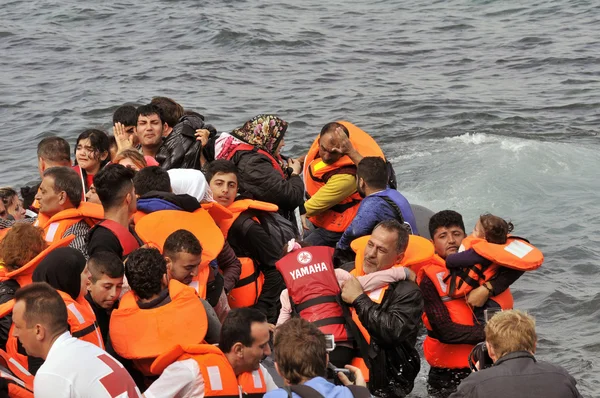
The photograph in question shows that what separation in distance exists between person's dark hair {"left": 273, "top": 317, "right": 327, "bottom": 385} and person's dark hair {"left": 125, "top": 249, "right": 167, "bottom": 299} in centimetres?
100

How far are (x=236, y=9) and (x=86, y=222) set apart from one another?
16004 mm

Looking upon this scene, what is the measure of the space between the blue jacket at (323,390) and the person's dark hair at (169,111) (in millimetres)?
4204

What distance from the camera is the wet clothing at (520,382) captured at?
443 cm

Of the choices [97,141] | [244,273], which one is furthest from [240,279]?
[97,141]

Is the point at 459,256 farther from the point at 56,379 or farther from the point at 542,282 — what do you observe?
the point at 542,282

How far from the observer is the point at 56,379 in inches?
163

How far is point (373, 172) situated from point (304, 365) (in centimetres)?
280

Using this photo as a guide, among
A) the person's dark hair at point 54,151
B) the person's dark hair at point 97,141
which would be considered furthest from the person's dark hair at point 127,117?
the person's dark hair at point 54,151

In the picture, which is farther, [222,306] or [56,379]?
[222,306]

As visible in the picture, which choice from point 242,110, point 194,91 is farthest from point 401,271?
point 194,91

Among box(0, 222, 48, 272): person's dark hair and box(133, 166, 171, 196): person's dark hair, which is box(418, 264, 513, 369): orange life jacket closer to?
box(133, 166, 171, 196): person's dark hair

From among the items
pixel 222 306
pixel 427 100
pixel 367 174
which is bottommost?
pixel 427 100

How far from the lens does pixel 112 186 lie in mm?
5684

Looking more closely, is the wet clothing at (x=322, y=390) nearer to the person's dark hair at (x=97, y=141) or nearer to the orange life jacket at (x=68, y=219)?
the orange life jacket at (x=68, y=219)
